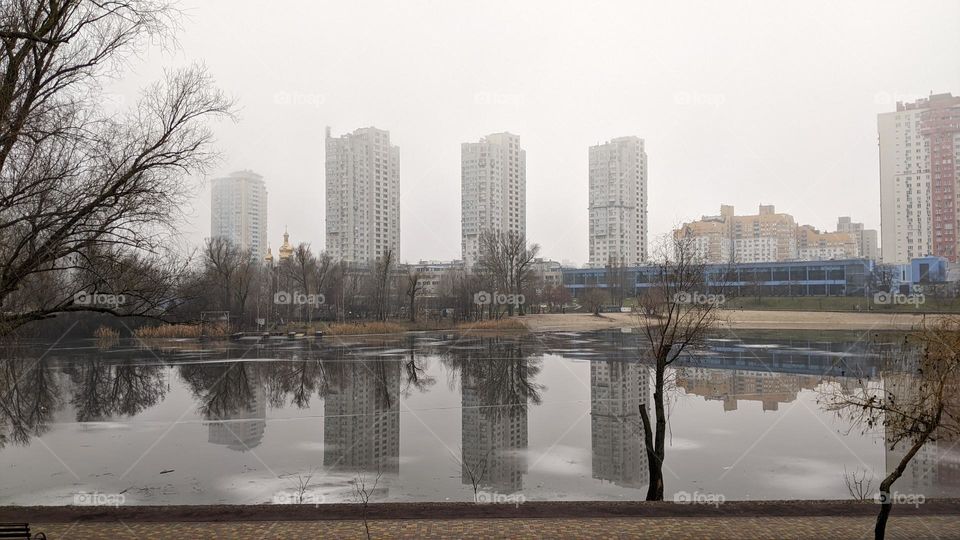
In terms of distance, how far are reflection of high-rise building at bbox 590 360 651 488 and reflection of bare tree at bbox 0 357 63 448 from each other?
13.2m

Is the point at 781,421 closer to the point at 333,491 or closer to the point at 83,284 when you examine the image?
the point at 333,491

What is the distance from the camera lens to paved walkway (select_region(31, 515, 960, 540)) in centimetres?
896

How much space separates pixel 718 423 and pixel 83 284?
16043mm

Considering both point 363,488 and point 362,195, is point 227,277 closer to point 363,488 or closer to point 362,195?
point 362,195

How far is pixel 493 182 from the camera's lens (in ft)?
313

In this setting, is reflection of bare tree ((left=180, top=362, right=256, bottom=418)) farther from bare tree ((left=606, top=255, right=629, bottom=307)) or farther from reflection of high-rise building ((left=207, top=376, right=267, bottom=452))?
bare tree ((left=606, top=255, right=629, bottom=307))

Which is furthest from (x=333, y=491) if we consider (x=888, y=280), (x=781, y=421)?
(x=888, y=280)

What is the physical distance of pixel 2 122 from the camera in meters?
8.05

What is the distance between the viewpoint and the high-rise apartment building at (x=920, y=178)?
267ft

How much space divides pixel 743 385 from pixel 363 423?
619 inches

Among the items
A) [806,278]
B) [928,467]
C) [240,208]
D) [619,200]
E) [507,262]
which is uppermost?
[619,200]

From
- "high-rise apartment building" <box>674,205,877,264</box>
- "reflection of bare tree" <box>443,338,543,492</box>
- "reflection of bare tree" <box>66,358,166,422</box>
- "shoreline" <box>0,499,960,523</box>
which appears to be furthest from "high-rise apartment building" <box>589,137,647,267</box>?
"shoreline" <box>0,499,960,523</box>

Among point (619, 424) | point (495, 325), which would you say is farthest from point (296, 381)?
point (495, 325)

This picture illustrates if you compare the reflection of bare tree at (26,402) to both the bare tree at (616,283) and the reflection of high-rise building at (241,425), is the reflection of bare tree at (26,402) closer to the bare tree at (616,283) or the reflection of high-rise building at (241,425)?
the reflection of high-rise building at (241,425)
